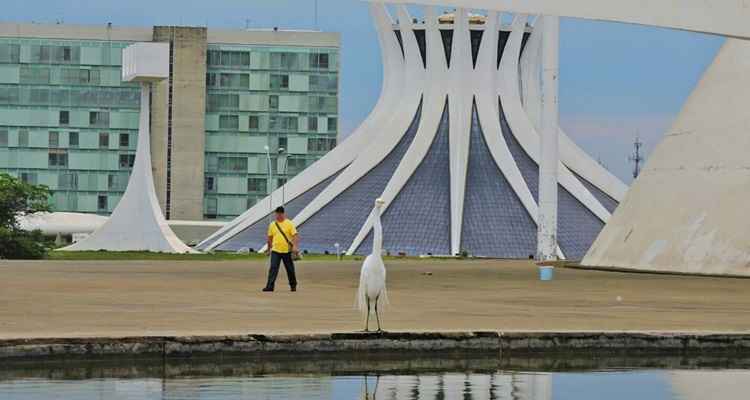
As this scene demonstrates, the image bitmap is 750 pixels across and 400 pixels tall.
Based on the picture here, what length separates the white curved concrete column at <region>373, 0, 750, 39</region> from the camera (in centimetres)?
2623

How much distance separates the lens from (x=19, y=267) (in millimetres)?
39844

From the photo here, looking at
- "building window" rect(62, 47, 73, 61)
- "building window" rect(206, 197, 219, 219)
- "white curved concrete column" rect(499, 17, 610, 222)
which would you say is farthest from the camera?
"building window" rect(206, 197, 219, 219)

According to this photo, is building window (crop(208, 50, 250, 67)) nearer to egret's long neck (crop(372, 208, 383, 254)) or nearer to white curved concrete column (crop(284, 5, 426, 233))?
white curved concrete column (crop(284, 5, 426, 233))

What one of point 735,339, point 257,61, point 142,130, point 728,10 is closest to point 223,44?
point 257,61

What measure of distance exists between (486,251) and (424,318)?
2816 inches

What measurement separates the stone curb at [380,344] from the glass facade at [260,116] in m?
104

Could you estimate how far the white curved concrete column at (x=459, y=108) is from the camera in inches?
3735

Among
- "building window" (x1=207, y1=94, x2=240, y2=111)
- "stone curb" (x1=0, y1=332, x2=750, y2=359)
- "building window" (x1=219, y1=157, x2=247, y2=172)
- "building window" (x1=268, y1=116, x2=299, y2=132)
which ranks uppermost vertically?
"building window" (x1=207, y1=94, x2=240, y2=111)

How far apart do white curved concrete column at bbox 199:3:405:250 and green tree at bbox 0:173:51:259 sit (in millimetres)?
19552

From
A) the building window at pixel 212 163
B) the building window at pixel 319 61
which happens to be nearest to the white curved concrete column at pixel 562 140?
the building window at pixel 319 61

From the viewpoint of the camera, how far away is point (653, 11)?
26.2m

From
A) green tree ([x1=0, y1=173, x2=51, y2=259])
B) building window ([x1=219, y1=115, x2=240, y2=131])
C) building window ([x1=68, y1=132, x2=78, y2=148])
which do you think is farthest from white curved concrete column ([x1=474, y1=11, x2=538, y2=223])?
building window ([x1=68, y1=132, x2=78, y2=148])

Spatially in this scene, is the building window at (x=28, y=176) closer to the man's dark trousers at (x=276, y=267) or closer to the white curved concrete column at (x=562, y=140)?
the white curved concrete column at (x=562, y=140)

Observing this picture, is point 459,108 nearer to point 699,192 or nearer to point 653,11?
point 699,192
